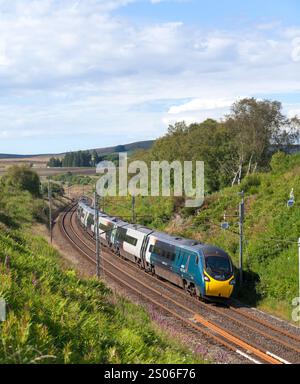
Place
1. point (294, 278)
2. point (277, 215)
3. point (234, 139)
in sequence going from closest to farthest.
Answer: point (294, 278)
point (277, 215)
point (234, 139)

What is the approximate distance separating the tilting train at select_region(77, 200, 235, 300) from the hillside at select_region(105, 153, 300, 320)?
253cm

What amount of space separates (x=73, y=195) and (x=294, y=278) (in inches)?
4451

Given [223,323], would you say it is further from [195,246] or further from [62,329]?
[62,329]

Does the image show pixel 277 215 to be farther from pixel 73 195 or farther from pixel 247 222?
pixel 73 195

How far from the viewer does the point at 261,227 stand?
33.3 m

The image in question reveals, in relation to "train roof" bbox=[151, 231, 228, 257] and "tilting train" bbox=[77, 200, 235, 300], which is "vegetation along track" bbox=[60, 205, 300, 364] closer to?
"tilting train" bbox=[77, 200, 235, 300]

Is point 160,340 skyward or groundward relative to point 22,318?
groundward

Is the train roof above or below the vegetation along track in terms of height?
above

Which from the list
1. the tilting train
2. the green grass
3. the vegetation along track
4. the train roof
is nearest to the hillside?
the tilting train

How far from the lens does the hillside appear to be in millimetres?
25822

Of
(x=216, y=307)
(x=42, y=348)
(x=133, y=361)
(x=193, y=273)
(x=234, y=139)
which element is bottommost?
(x=216, y=307)

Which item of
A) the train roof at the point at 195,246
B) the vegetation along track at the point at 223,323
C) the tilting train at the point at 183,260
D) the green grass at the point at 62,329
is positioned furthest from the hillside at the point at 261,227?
the green grass at the point at 62,329

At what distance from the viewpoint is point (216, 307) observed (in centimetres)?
2503

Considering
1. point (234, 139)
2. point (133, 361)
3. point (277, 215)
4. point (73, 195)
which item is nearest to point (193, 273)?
point (277, 215)
